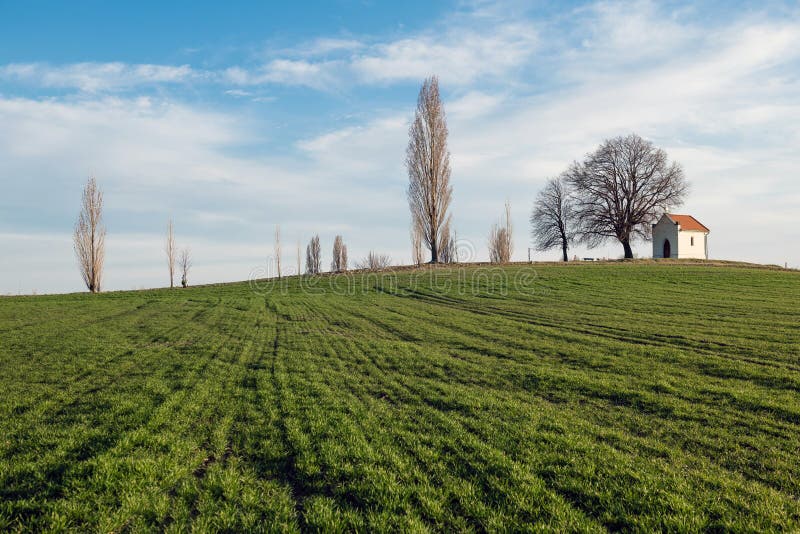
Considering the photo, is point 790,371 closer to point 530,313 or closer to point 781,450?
point 781,450

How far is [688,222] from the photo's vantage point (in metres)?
64.9

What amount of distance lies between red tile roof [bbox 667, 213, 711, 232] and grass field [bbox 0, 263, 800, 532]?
156ft

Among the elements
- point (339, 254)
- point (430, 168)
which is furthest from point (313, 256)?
point (430, 168)

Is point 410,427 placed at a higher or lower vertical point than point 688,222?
lower

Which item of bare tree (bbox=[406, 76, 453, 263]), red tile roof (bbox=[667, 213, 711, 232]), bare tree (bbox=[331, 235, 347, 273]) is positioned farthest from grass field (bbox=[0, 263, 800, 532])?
bare tree (bbox=[331, 235, 347, 273])

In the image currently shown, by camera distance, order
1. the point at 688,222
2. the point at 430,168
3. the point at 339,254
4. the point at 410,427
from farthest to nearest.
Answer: the point at 339,254, the point at 688,222, the point at 430,168, the point at 410,427

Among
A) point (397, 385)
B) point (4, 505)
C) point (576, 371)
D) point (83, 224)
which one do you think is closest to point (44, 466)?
point (4, 505)

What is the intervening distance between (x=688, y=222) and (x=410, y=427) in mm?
70087

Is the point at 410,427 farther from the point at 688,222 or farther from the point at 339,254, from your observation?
the point at 339,254

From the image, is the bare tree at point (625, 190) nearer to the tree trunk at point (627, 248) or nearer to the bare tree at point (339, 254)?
the tree trunk at point (627, 248)

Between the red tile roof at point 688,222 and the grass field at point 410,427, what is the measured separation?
47534 millimetres

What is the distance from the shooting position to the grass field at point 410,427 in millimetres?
5465

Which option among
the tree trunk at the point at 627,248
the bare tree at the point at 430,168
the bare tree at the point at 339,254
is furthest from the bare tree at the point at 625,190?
the bare tree at the point at 339,254

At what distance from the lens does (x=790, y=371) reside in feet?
37.3
